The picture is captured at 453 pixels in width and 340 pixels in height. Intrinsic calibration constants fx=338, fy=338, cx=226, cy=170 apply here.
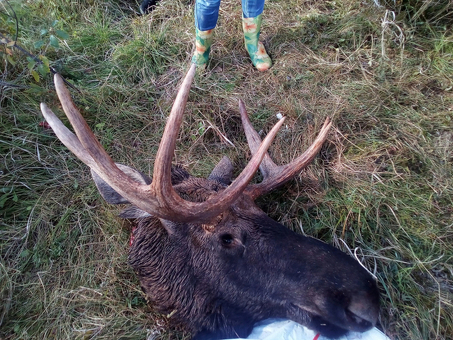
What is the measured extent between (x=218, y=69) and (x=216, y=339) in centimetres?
290

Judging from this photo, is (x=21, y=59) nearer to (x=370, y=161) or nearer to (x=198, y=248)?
(x=198, y=248)

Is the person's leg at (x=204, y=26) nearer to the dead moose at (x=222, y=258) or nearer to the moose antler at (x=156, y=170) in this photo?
the dead moose at (x=222, y=258)

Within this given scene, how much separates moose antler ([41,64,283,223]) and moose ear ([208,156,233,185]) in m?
0.73

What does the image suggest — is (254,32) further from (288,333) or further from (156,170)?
(288,333)

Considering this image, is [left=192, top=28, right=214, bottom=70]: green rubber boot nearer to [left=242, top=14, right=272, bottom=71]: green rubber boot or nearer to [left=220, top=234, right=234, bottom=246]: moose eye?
[left=242, top=14, right=272, bottom=71]: green rubber boot

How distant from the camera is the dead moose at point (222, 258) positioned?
1898 mm

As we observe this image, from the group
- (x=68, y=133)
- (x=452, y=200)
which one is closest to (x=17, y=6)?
(x=68, y=133)

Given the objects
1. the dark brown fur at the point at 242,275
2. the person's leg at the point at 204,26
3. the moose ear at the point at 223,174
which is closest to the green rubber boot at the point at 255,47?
the person's leg at the point at 204,26

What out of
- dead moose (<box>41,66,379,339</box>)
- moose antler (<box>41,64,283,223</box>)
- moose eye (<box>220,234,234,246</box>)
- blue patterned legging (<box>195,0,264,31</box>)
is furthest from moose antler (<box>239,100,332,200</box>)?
blue patterned legging (<box>195,0,264,31</box>)

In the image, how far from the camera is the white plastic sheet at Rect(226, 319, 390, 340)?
213 centimetres

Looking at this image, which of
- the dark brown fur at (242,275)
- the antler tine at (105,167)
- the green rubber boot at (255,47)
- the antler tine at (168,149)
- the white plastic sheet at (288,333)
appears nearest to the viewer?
the antler tine at (168,149)

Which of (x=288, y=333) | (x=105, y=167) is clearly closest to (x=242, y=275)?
(x=288, y=333)

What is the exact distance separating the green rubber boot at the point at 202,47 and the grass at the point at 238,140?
0.16 m

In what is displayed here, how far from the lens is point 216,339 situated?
89.9 inches
